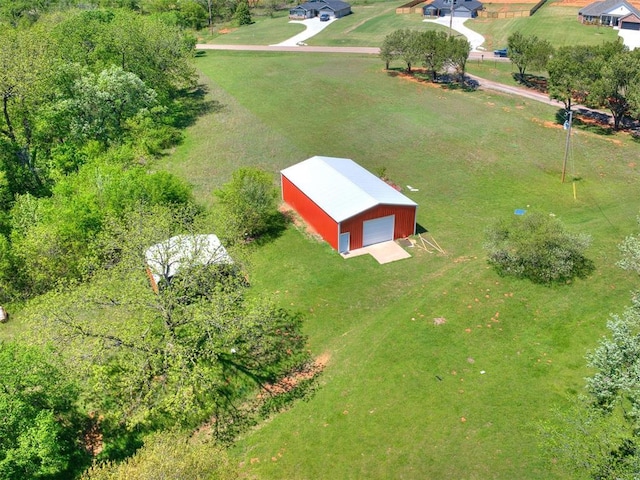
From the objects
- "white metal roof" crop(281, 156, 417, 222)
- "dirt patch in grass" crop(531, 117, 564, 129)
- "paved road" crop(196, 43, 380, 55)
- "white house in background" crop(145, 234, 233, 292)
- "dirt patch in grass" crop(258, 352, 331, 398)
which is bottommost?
"dirt patch in grass" crop(258, 352, 331, 398)

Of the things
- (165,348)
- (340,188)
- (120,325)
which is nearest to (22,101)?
(340,188)

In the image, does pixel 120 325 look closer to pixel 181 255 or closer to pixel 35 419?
pixel 181 255

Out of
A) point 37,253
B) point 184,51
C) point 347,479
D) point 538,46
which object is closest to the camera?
point 347,479

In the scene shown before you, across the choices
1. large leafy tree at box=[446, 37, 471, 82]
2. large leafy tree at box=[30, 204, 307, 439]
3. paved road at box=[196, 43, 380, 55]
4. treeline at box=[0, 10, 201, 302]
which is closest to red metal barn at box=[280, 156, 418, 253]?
Answer: treeline at box=[0, 10, 201, 302]

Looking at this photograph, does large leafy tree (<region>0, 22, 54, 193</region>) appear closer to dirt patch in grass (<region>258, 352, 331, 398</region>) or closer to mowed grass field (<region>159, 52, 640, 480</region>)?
mowed grass field (<region>159, 52, 640, 480</region>)

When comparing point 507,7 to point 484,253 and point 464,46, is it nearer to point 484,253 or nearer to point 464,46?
point 464,46

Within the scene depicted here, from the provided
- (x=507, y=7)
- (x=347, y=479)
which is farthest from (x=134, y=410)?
(x=507, y=7)
